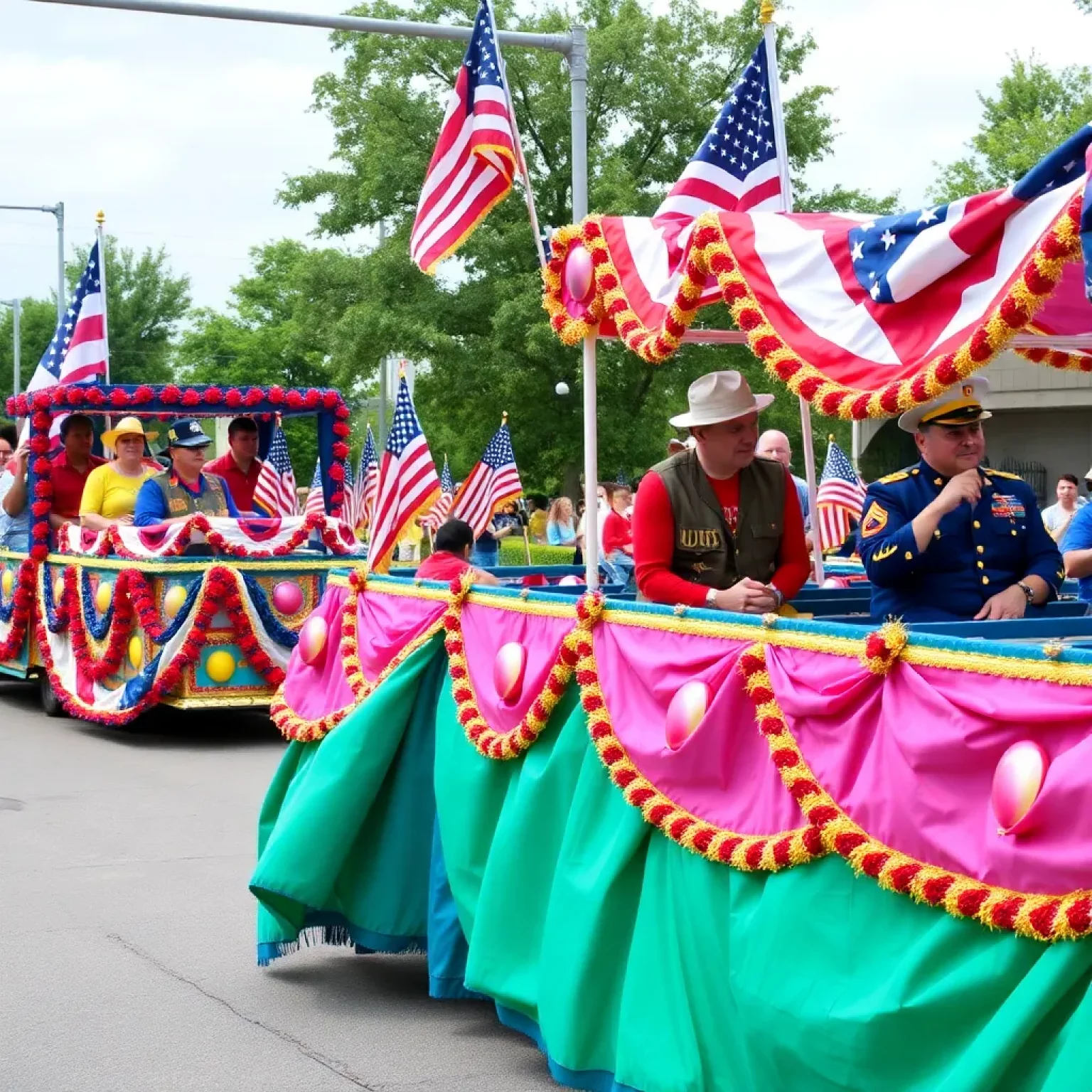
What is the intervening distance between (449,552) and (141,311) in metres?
60.2

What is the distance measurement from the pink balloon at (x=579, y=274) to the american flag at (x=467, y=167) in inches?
82.2

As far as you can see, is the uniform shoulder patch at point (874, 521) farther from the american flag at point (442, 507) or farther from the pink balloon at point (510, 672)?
the american flag at point (442, 507)

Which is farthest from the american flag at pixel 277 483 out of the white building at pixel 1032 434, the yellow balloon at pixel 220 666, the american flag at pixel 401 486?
the white building at pixel 1032 434

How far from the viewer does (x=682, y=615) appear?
4.75 meters

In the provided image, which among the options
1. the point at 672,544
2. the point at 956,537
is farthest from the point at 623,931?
the point at 956,537

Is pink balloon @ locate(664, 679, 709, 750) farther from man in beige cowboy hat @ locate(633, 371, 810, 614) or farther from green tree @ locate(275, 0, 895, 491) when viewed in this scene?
green tree @ locate(275, 0, 895, 491)

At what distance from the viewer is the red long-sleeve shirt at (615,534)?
14.0 m

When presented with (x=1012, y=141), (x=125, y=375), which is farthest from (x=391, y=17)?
(x=125, y=375)

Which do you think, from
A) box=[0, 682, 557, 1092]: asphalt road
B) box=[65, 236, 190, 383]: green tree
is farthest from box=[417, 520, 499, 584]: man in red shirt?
box=[65, 236, 190, 383]: green tree

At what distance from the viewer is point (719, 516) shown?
18.6 ft

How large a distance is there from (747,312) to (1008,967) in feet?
5.71

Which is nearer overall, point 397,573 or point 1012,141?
point 397,573

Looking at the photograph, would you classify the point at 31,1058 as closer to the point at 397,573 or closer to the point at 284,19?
the point at 397,573

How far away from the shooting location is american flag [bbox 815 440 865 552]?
15.4 m
